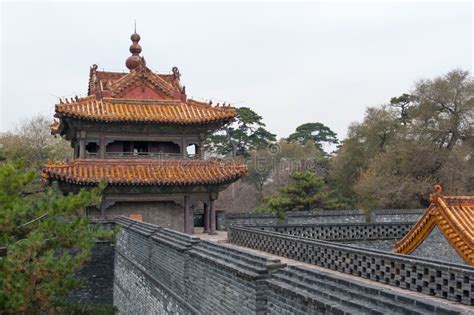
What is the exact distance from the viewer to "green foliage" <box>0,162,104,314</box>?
25.5ft

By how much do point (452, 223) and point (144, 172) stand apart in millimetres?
9480

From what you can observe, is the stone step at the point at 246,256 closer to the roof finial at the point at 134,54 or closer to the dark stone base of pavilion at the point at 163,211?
the dark stone base of pavilion at the point at 163,211

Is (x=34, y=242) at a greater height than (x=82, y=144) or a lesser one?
lesser

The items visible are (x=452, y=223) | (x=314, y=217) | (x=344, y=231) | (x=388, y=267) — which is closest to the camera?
(x=388, y=267)

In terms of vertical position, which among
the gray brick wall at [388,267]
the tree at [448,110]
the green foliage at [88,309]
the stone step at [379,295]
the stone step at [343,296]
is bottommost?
the green foliage at [88,309]

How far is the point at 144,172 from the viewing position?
15727 millimetres

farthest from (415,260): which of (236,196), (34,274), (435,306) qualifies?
(236,196)

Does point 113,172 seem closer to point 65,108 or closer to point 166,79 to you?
point 65,108

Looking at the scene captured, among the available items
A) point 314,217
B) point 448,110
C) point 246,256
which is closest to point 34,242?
point 246,256

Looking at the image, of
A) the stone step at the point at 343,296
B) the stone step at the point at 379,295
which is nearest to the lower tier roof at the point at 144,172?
the stone step at the point at 379,295

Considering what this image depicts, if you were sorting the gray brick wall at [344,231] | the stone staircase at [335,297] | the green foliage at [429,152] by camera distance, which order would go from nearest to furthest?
the stone staircase at [335,297] < the gray brick wall at [344,231] < the green foliage at [429,152]

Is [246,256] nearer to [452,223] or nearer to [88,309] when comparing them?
[452,223]

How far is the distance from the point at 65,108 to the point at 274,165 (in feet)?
100

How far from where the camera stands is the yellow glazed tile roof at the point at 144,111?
Answer: 15.4 meters
